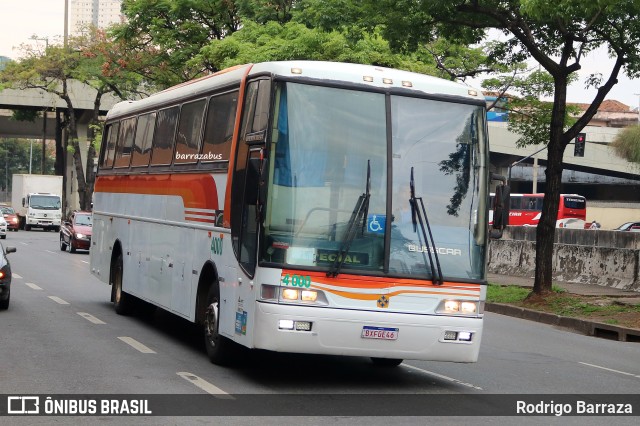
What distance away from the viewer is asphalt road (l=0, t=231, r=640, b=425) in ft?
33.8

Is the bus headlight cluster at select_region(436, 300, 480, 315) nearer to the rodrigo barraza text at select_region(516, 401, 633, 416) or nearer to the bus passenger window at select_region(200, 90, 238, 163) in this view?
the rodrigo barraza text at select_region(516, 401, 633, 416)

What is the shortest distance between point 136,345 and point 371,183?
4.55 meters

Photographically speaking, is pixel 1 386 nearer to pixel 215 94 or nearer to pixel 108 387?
pixel 108 387

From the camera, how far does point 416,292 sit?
10.8 metres

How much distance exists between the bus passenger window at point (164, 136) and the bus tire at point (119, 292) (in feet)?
9.13

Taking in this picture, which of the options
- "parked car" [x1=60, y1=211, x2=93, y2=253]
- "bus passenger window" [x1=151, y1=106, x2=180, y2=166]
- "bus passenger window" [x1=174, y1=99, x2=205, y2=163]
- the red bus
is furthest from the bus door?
the red bus

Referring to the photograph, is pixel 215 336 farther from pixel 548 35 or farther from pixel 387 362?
pixel 548 35

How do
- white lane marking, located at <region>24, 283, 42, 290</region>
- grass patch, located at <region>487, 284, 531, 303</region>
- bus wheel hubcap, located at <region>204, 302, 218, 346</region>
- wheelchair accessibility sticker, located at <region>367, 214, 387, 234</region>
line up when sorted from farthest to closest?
grass patch, located at <region>487, 284, 531, 303</region>
white lane marking, located at <region>24, 283, 42, 290</region>
bus wheel hubcap, located at <region>204, 302, 218, 346</region>
wheelchair accessibility sticker, located at <region>367, 214, 387, 234</region>

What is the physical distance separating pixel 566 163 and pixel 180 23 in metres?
43.8

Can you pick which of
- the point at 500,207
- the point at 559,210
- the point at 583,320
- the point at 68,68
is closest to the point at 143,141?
the point at 500,207

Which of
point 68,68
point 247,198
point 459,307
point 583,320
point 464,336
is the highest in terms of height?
point 68,68

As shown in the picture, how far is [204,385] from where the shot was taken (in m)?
10.7

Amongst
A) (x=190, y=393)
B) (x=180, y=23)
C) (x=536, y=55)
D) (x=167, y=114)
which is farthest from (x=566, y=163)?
(x=190, y=393)

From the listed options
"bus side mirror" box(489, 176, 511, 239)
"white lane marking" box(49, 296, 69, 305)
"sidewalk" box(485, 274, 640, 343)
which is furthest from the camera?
"sidewalk" box(485, 274, 640, 343)
